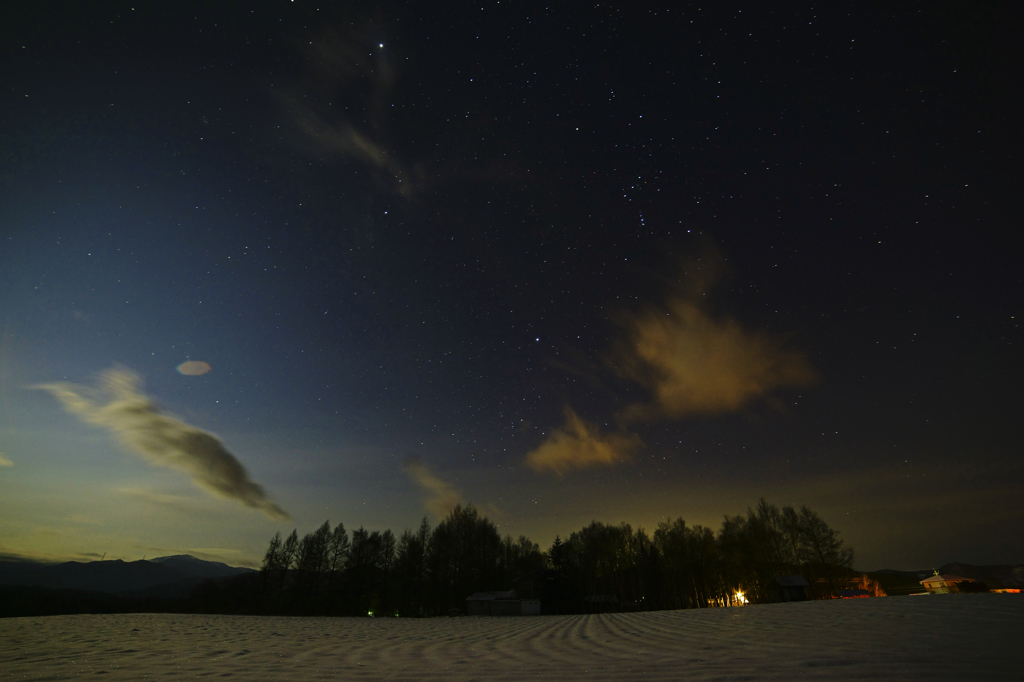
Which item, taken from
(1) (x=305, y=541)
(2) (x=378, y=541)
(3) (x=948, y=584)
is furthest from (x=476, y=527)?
(3) (x=948, y=584)

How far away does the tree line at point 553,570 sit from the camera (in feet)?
144

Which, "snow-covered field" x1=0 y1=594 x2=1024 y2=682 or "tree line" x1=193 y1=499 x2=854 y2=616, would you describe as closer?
"snow-covered field" x1=0 y1=594 x2=1024 y2=682

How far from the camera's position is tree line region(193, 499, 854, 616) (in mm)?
43938

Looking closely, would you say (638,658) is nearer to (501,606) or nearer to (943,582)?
(501,606)

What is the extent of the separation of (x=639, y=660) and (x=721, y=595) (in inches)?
2192

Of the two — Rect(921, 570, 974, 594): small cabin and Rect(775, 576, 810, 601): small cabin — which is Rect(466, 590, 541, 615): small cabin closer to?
Rect(775, 576, 810, 601): small cabin

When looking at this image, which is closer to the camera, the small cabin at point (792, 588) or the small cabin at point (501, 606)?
the small cabin at point (792, 588)

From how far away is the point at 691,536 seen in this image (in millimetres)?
54125

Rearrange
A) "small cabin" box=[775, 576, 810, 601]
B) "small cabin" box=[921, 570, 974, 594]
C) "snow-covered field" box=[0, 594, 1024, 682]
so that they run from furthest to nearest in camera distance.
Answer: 1. "small cabin" box=[775, 576, 810, 601]
2. "small cabin" box=[921, 570, 974, 594]
3. "snow-covered field" box=[0, 594, 1024, 682]

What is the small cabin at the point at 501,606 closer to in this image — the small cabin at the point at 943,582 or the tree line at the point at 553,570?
the tree line at the point at 553,570

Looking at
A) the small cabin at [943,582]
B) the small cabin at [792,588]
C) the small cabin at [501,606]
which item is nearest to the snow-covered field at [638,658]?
the small cabin at [943,582]

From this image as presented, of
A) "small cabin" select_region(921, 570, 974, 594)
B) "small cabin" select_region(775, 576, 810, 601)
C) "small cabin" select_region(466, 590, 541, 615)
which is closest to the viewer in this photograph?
"small cabin" select_region(921, 570, 974, 594)

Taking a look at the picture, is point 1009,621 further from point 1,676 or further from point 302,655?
point 1,676

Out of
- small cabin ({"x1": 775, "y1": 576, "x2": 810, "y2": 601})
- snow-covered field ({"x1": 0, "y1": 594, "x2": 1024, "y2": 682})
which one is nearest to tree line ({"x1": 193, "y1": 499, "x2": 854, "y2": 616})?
small cabin ({"x1": 775, "y1": 576, "x2": 810, "y2": 601})
